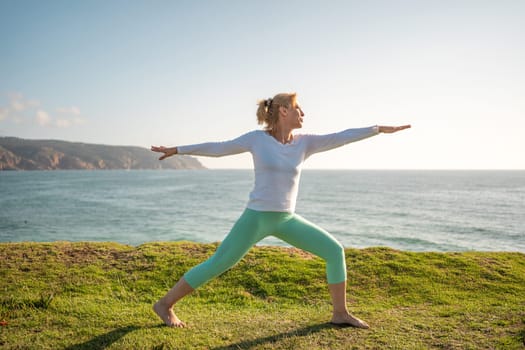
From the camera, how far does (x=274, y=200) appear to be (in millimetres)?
3721

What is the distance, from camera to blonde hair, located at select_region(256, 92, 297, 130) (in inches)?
156

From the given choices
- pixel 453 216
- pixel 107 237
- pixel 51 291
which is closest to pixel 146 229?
pixel 107 237

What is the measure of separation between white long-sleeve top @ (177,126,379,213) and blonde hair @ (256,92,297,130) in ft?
0.61

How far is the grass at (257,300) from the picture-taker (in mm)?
3699

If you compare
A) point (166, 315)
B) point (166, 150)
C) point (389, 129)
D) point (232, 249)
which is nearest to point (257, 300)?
point (166, 315)

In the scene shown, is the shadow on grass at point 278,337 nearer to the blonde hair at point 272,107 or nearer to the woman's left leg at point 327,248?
the woman's left leg at point 327,248

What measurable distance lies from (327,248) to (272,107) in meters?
1.67

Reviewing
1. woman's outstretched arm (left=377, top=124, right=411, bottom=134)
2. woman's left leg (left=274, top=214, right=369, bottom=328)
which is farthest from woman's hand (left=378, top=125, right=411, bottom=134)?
woman's left leg (left=274, top=214, right=369, bottom=328)

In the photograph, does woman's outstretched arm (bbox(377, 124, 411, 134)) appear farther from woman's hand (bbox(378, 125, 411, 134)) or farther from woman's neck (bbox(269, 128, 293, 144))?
woman's neck (bbox(269, 128, 293, 144))

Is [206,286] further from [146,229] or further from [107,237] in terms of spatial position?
[146,229]

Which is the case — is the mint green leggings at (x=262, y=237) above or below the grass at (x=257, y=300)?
above

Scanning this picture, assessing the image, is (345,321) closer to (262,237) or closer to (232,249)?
(262,237)

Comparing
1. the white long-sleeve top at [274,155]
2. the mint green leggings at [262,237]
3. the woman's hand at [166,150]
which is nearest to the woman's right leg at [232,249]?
the mint green leggings at [262,237]

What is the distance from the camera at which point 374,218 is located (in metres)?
38.3
